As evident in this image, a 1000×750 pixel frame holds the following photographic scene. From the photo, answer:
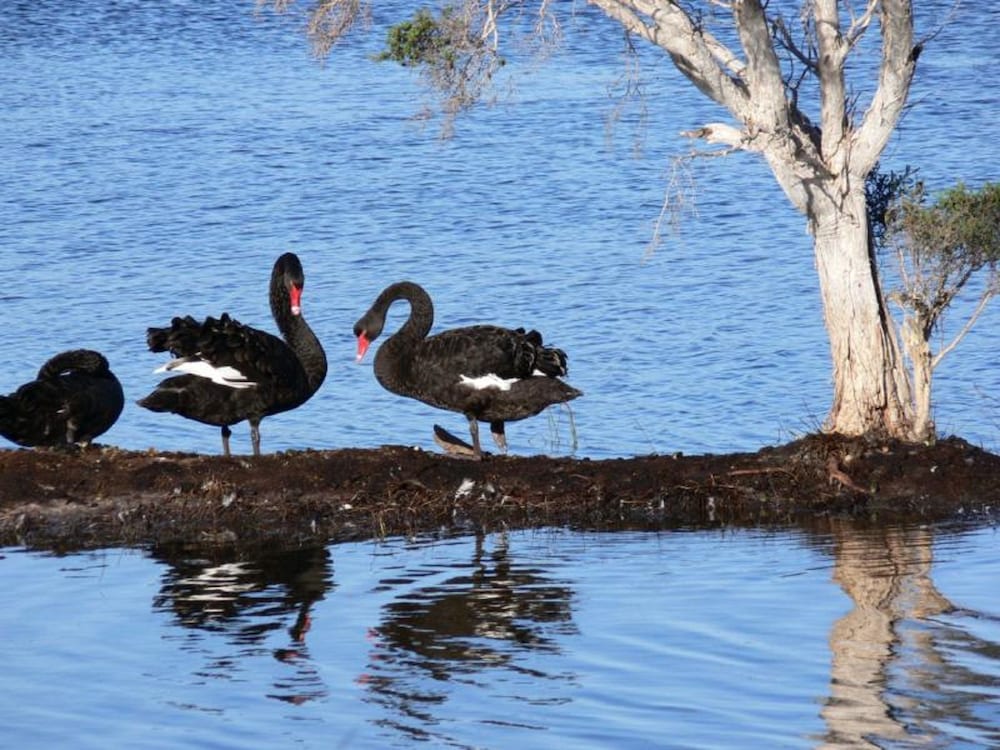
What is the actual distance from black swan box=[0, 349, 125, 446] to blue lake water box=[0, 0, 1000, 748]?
5.54 ft

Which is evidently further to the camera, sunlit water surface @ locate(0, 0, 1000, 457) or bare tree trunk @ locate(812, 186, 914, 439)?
sunlit water surface @ locate(0, 0, 1000, 457)

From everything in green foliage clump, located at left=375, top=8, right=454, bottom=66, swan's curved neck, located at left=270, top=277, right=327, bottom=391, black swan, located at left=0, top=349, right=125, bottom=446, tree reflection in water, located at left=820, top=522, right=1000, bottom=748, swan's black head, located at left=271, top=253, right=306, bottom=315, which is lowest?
tree reflection in water, located at left=820, top=522, right=1000, bottom=748

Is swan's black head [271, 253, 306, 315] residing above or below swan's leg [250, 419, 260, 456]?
above

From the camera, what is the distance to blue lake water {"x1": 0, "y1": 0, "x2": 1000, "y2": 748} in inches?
327

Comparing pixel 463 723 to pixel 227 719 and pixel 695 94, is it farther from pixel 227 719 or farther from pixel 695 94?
pixel 695 94

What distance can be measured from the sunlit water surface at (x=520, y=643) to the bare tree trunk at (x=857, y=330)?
1.27 m

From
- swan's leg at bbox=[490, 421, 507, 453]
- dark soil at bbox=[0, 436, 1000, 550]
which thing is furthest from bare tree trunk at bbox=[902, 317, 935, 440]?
swan's leg at bbox=[490, 421, 507, 453]

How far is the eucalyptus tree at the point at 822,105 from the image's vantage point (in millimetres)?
11938

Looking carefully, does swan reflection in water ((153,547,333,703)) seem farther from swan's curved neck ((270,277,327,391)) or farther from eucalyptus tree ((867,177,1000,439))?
eucalyptus tree ((867,177,1000,439))

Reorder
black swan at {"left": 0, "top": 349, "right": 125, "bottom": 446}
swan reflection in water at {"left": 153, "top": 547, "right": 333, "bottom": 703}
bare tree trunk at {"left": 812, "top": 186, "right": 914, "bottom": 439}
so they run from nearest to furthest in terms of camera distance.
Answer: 1. swan reflection in water at {"left": 153, "top": 547, "right": 333, "bottom": 703}
2. bare tree trunk at {"left": 812, "top": 186, "right": 914, "bottom": 439}
3. black swan at {"left": 0, "top": 349, "right": 125, "bottom": 446}

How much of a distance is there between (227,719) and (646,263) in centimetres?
1467

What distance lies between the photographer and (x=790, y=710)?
8.00 m

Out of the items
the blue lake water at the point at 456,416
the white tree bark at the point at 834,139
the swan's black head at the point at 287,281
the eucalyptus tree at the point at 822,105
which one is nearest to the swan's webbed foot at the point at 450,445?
the swan's black head at the point at 287,281

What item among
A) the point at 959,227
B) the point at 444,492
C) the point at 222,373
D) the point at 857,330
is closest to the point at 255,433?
the point at 222,373
